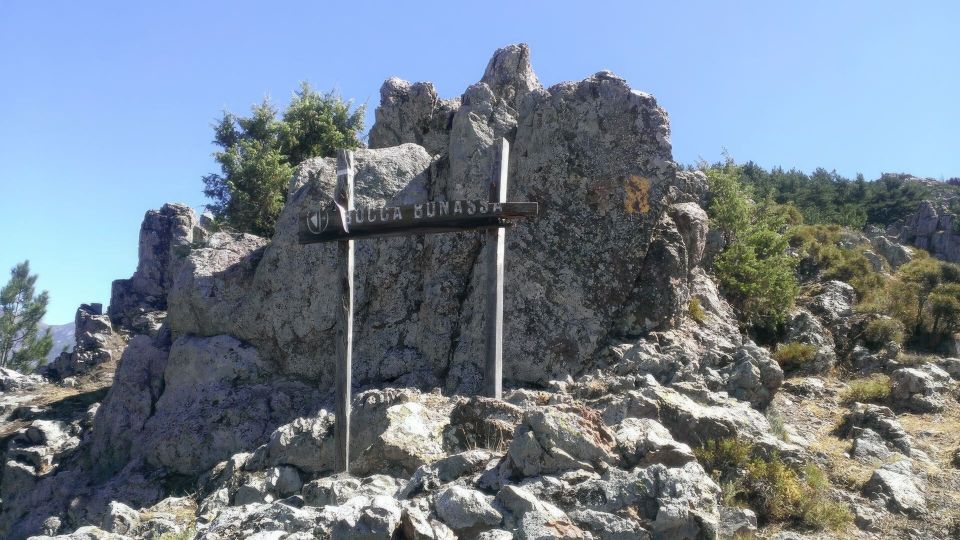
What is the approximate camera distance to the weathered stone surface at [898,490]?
33.0 feet

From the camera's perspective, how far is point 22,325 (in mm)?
48438

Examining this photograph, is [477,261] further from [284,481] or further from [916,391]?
[916,391]

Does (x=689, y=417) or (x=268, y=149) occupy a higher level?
(x=268, y=149)

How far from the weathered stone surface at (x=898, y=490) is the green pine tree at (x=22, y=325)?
4485 centimetres

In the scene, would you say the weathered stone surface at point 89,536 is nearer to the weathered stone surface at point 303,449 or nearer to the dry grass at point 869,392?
the weathered stone surface at point 303,449

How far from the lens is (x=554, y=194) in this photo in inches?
625

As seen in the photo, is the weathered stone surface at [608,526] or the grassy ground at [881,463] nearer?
the weathered stone surface at [608,526]

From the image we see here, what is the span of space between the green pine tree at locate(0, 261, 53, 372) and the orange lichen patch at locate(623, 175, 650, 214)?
40.1 meters

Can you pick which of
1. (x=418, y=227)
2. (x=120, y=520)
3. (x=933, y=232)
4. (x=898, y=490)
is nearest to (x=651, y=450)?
(x=898, y=490)

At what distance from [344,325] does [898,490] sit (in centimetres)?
801

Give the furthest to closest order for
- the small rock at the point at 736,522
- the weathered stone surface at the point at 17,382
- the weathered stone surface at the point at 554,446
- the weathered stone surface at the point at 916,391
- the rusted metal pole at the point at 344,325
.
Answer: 1. the weathered stone surface at the point at 17,382
2. the weathered stone surface at the point at 916,391
3. the rusted metal pole at the point at 344,325
4. the weathered stone surface at the point at 554,446
5. the small rock at the point at 736,522

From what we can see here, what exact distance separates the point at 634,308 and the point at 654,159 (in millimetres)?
2914

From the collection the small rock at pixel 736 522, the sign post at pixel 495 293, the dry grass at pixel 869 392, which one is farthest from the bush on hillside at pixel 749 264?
the small rock at pixel 736 522

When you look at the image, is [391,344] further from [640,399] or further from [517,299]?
[640,399]
